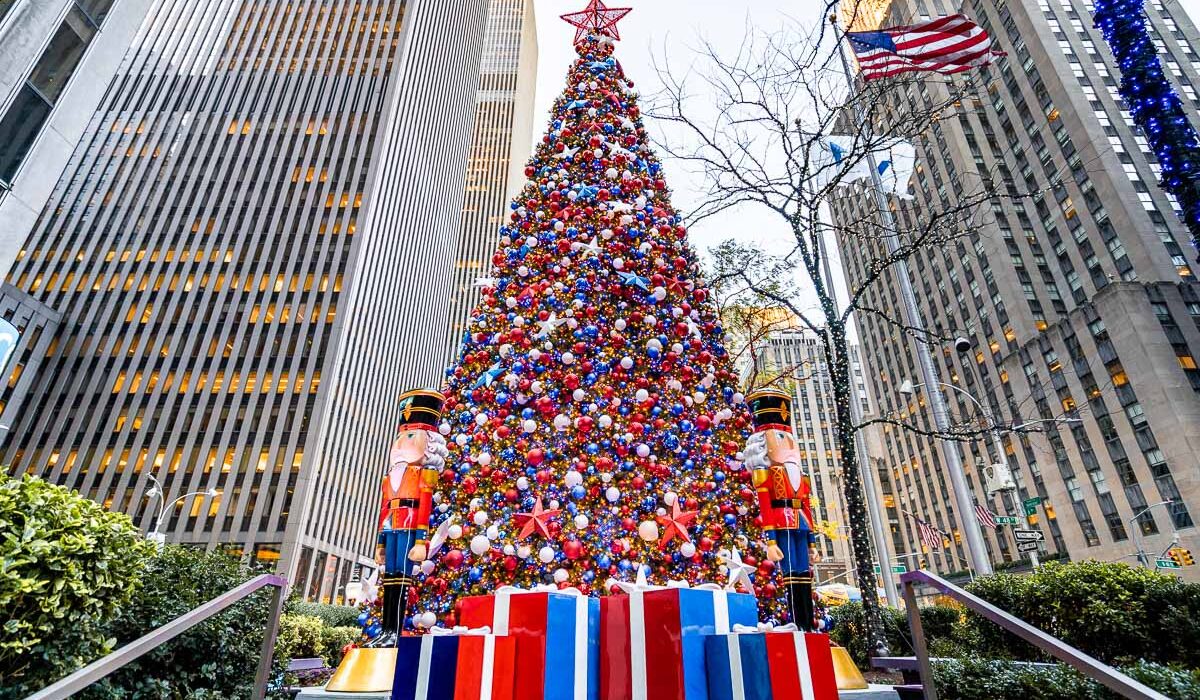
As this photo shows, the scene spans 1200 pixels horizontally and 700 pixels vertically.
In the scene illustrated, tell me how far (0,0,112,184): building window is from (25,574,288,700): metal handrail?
6375 mm

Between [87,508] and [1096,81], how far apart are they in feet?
219

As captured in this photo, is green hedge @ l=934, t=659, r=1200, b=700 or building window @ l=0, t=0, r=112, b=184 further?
building window @ l=0, t=0, r=112, b=184

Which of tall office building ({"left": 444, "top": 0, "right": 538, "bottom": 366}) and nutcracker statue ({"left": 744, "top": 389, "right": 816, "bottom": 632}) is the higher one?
tall office building ({"left": 444, "top": 0, "right": 538, "bottom": 366})

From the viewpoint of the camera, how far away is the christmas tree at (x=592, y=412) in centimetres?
562

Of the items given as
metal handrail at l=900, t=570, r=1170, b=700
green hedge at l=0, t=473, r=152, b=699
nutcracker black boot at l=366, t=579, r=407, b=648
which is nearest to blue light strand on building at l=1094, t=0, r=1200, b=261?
metal handrail at l=900, t=570, r=1170, b=700

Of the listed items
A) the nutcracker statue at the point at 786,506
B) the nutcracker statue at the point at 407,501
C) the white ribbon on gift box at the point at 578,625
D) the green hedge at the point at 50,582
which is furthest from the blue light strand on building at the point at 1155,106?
the green hedge at the point at 50,582

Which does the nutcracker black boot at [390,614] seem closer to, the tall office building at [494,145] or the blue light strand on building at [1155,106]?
the blue light strand on building at [1155,106]

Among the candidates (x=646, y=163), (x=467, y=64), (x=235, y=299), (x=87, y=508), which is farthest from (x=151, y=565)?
(x=467, y=64)

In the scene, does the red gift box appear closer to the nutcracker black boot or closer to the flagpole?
the nutcracker black boot

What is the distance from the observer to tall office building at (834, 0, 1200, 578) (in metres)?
36.0

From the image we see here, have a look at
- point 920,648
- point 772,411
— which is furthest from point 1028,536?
point 920,648

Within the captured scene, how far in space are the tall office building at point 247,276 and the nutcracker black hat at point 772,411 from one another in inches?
1639

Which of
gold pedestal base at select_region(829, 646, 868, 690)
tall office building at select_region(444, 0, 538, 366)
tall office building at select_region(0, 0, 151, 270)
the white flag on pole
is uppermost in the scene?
tall office building at select_region(444, 0, 538, 366)

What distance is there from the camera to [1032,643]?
2889mm
